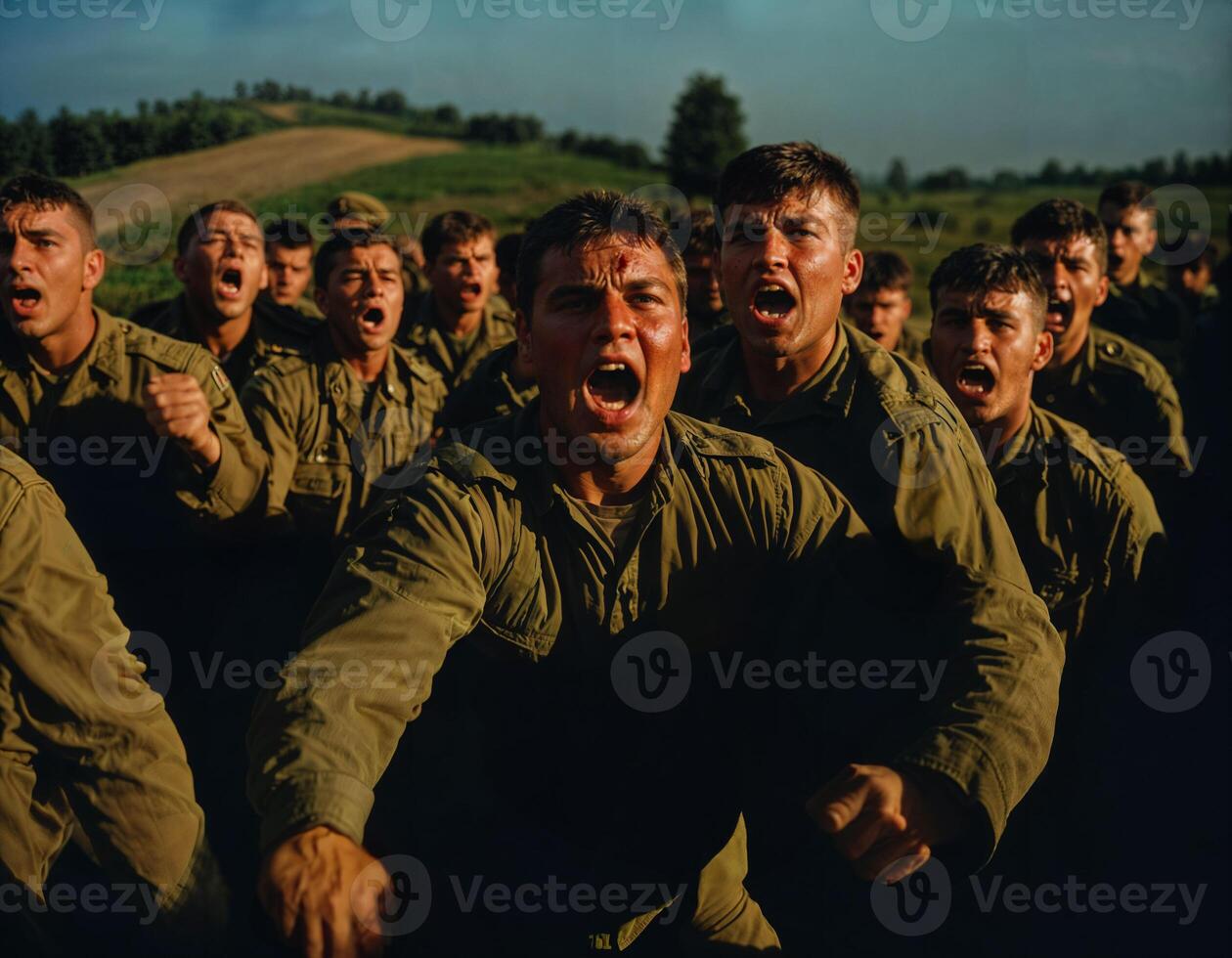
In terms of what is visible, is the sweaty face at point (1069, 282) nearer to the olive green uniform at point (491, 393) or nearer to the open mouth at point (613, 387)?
the olive green uniform at point (491, 393)

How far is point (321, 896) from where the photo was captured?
2121 mm

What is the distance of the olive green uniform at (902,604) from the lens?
2893 mm

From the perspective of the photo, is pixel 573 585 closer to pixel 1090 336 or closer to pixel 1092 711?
pixel 1092 711

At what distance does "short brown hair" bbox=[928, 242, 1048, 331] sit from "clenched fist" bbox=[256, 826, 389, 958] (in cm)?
355

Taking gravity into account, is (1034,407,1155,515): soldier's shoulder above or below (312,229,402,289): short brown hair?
below

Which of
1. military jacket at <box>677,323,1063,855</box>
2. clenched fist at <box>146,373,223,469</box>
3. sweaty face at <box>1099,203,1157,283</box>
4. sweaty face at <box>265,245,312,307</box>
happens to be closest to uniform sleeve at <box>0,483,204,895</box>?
clenched fist at <box>146,373,223,469</box>

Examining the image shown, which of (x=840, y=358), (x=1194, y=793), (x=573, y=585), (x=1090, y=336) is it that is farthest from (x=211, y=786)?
(x=1090, y=336)

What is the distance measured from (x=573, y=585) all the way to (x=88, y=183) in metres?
8.61

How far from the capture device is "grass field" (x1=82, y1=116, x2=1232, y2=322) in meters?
16.5

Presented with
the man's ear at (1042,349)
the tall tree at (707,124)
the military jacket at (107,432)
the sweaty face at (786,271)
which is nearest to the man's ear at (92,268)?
the military jacket at (107,432)

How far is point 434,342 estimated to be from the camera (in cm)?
764

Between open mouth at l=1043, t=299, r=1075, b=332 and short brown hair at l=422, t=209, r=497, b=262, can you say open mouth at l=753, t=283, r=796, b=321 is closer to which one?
open mouth at l=1043, t=299, r=1075, b=332

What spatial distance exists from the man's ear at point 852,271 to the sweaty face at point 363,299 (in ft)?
7.77

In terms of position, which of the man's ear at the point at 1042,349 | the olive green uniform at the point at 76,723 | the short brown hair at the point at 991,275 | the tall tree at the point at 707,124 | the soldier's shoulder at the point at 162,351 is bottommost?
the olive green uniform at the point at 76,723
